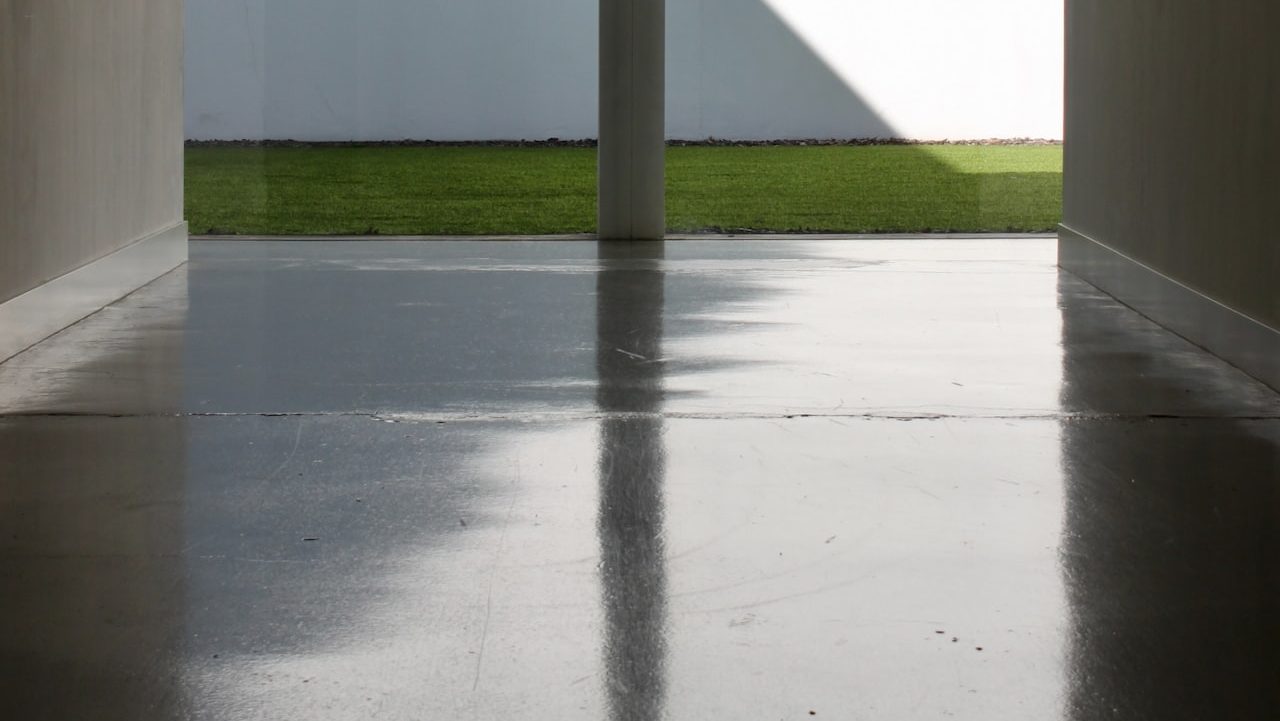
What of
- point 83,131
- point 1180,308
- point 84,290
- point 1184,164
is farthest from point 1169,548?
point 83,131

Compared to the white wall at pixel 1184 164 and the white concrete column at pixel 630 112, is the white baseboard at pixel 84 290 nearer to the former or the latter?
the white concrete column at pixel 630 112

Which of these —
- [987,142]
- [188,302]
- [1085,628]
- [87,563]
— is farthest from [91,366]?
[987,142]

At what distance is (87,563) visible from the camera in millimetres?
3109

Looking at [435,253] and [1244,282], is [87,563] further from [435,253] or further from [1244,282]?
[435,253]

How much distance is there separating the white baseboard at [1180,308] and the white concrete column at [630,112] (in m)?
2.92

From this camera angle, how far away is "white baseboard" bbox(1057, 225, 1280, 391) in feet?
17.4

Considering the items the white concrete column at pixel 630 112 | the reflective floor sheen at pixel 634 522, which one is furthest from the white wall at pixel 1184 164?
the white concrete column at pixel 630 112

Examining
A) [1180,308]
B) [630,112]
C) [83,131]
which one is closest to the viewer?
[1180,308]

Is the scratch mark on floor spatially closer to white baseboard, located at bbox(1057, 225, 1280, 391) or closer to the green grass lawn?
white baseboard, located at bbox(1057, 225, 1280, 391)

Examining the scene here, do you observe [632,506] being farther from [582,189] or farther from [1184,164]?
[582,189]

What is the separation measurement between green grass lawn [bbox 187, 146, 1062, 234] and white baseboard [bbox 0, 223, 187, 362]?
2.41m

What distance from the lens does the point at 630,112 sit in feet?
33.9

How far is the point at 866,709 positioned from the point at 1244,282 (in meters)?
3.84

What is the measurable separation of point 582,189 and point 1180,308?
6.11m
